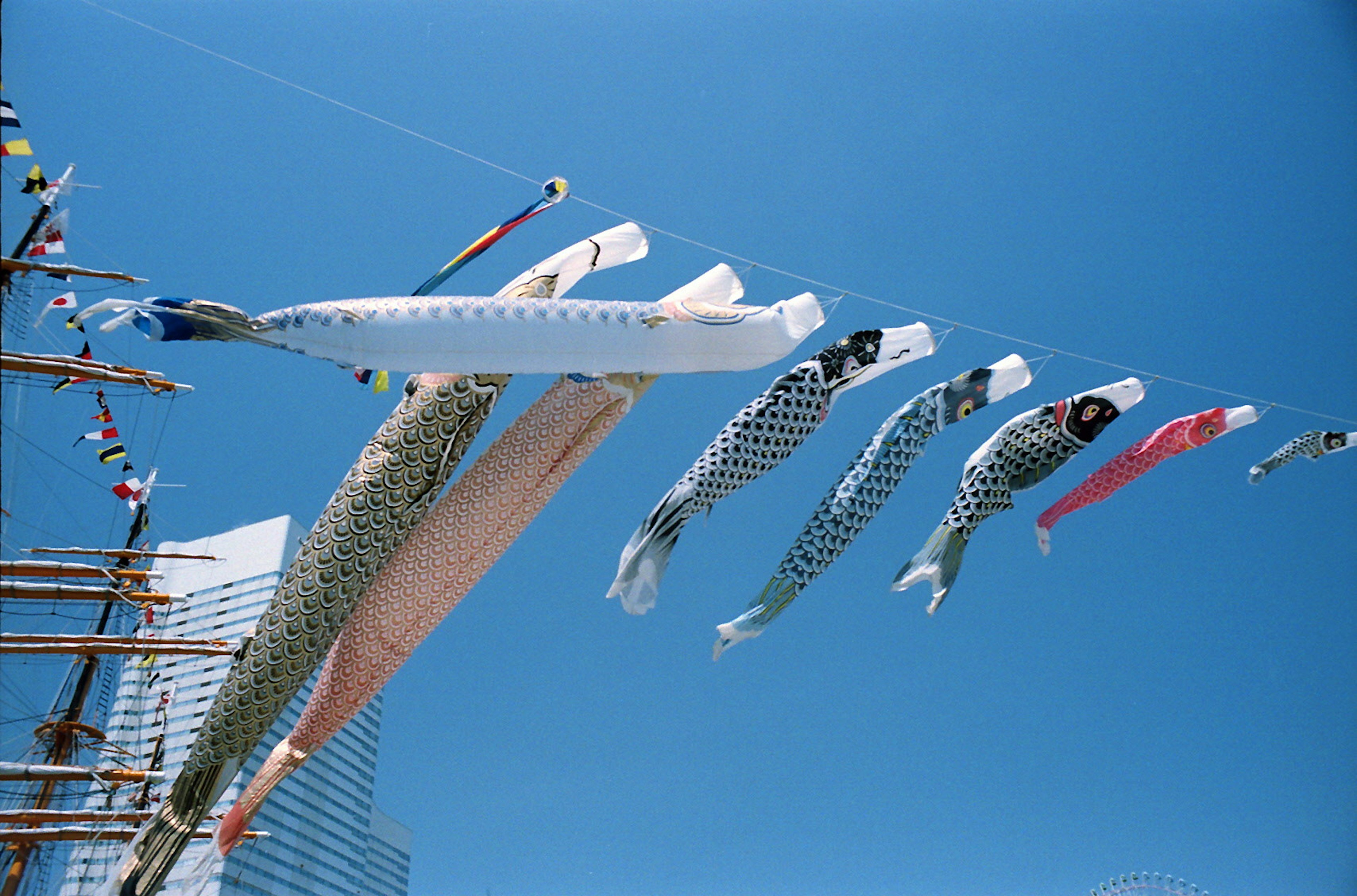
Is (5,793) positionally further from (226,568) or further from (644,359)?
(226,568)

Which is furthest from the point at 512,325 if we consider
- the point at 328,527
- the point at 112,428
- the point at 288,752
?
the point at 112,428

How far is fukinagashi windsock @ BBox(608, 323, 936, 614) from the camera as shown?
958 cm

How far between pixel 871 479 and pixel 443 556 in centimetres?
403

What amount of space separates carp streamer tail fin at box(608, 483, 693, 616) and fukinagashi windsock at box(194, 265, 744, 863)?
1131 millimetres

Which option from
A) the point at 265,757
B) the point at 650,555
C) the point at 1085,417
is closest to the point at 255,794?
the point at 650,555

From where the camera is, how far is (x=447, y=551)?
34.0 feet

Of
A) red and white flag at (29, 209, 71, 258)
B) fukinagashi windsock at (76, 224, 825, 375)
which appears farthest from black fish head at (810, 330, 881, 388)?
red and white flag at (29, 209, 71, 258)

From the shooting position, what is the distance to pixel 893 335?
34.3 feet

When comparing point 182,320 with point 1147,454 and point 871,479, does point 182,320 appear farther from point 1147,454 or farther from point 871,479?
point 1147,454

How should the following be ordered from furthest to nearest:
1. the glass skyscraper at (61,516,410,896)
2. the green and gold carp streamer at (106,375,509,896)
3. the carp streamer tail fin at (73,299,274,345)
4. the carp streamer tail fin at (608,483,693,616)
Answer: the glass skyscraper at (61,516,410,896), the green and gold carp streamer at (106,375,509,896), the carp streamer tail fin at (608,483,693,616), the carp streamer tail fin at (73,299,274,345)

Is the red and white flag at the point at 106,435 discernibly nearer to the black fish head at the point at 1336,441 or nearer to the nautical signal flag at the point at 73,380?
the nautical signal flag at the point at 73,380

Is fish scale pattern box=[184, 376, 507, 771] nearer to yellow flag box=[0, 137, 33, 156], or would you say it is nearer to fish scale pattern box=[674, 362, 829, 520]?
fish scale pattern box=[674, 362, 829, 520]

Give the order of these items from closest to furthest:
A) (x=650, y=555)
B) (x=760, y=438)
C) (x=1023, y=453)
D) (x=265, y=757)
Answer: (x=650, y=555) < (x=760, y=438) < (x=1023, y=453) < (x=265, y=757)

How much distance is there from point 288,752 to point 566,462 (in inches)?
147
